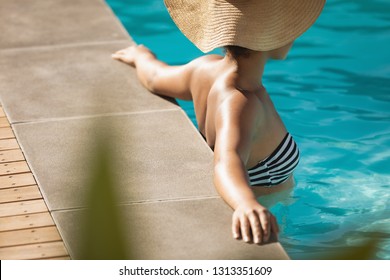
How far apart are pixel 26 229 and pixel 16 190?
0.35 meters

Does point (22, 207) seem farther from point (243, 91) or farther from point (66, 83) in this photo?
point (66, 83)

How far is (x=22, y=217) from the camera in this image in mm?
2717

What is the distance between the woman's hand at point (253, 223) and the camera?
7.96ft

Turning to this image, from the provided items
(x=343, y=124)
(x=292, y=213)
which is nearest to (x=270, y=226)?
(x=292, y=213)

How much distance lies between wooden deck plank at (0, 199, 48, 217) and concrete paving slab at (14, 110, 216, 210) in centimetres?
4

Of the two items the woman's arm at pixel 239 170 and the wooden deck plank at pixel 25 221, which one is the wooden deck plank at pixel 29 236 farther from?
the woman's arm at pixel 239 170

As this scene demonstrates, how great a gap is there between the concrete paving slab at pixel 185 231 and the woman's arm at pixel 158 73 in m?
0.92

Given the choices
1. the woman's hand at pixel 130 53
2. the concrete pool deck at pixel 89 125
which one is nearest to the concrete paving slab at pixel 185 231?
the concrete pool deck at pixel 89 125

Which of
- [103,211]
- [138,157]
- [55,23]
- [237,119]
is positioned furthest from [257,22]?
[103,211]

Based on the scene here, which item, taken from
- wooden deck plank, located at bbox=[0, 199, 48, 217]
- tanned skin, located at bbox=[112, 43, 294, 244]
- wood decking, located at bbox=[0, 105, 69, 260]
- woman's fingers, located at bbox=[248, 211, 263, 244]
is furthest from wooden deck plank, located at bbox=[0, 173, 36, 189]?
woman's fingers, located at bbox=[248, 211, 263, 244]

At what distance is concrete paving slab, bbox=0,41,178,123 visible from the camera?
368cm

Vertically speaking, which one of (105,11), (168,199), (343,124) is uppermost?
(168,199)

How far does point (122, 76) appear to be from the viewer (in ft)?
13.4

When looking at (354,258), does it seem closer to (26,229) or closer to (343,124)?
(26,229)
